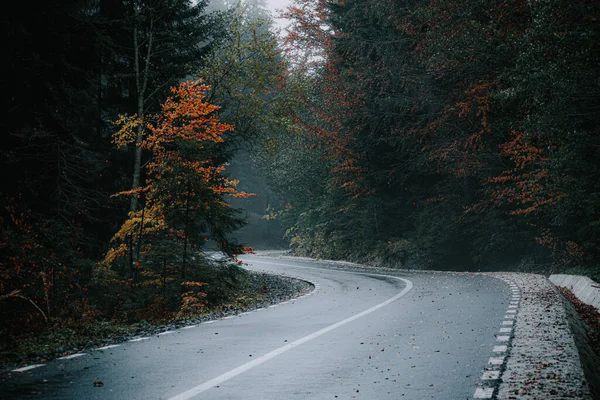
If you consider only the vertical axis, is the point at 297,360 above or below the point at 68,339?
above

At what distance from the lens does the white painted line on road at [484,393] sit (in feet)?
18.0

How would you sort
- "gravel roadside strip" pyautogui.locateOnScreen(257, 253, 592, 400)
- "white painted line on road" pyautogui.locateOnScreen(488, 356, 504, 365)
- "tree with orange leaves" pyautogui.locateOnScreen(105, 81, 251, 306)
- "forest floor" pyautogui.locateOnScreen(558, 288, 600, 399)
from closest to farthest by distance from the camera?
"gravel roadside strip" pyautogui.locateOnScreen(257, 253, 592, 400)
"forest floor" pyautogui.locateOnScreen(558, 288, 600, 399)
"white painted line on road" pyautogui.locateOnScreen(488, 356, 504, 365)
"tree with orange leaves" pyautogui.locateOnScreen(105, 81, 251, 306)

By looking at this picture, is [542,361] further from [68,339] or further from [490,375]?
[68,339]

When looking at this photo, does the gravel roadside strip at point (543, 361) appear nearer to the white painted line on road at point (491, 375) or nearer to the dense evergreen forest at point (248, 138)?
the white painted line on road at point (491, 375)

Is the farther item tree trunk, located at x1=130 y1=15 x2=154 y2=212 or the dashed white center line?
tree trunk, located at x1=130 y1=15 x2=154 y2=212

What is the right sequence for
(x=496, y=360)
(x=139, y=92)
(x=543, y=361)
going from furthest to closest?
(x=139, y=92)
(x=496, y=360)
(x=543, y=361)

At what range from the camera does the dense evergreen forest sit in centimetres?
1219

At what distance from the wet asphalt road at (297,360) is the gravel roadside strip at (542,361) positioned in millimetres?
368

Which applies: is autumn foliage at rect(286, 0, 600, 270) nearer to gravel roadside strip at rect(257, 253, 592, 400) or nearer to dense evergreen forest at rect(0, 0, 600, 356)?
dense evergreen forest at rect(0, 0, 600, 356)

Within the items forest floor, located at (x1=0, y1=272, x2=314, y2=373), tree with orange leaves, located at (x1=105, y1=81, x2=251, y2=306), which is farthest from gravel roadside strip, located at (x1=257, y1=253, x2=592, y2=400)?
tree with orange leaves, located at (x1=105, y1=81, x2=251, y2=306)

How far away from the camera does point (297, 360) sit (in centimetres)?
752

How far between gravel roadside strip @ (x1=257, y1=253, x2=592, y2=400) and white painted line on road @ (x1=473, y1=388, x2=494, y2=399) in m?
0.04

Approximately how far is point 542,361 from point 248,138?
1961 cm

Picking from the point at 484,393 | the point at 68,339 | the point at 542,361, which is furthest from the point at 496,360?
the point at 68,339
